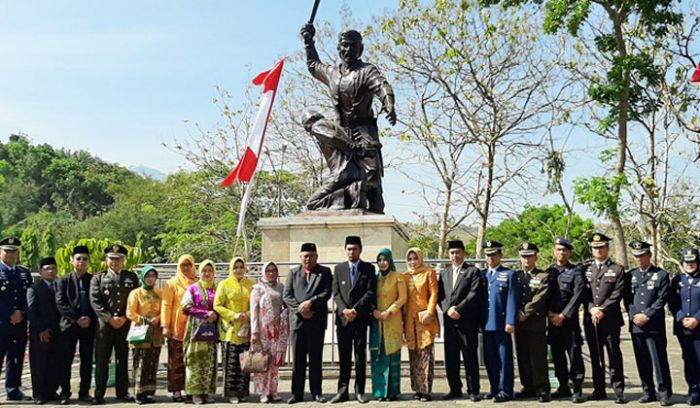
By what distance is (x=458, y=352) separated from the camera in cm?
638

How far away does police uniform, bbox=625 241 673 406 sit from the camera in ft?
19.9

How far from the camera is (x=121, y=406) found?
622 cm

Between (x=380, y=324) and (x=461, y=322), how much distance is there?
31.1 inches

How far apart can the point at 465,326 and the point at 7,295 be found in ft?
15.5

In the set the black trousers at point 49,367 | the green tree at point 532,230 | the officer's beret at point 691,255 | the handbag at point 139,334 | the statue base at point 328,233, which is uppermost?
the green tree at point 532,230

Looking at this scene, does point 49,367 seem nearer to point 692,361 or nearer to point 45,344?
point 45,344

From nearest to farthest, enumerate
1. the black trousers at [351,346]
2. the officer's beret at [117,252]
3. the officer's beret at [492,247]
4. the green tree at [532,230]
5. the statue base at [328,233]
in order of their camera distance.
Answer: the black trousers at [351,346] → the officer's beret at [492,247] → the officer's beret at [117,252] → the statue base at [328,233] → the green tree at [532,230]

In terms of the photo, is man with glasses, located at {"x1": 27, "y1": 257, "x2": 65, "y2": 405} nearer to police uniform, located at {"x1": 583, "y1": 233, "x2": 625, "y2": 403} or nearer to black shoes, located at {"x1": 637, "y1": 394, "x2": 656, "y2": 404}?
police uniform, located at {"x1": 583, "y1": 233, "x2": 625, "y2": 403}

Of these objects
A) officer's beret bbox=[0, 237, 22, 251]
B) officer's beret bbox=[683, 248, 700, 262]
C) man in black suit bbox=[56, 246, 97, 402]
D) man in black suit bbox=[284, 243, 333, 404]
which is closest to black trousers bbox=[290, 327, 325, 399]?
man in black suit bbox=[284, 243, 333, 404]

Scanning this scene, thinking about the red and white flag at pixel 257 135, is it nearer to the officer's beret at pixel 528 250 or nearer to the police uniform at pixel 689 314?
the officer's beret at pixel 528 250

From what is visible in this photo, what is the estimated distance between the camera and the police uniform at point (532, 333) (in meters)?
6.29

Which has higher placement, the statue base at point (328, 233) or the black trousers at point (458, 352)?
the statue base at point (328, 233)

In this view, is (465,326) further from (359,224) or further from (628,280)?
(359,224)

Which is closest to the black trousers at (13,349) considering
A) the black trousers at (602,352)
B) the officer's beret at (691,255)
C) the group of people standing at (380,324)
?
the group of people standing at (380,324)
